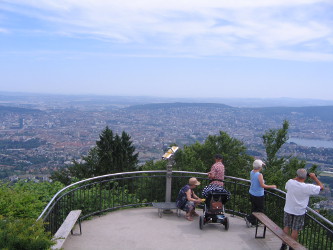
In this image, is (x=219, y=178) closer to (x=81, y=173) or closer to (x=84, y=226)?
(x=84, y=226)

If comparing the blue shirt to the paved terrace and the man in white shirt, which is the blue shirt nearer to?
the paved terrace

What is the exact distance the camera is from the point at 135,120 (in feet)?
458

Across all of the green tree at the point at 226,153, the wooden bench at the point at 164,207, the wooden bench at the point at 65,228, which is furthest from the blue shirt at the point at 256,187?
the green tree at the point at 226,153

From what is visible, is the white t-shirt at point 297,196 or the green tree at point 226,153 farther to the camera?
the green tree at point 226,153

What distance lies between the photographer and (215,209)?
646 centimetres

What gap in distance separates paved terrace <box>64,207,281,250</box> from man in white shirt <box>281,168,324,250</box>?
A: 2.03 ft

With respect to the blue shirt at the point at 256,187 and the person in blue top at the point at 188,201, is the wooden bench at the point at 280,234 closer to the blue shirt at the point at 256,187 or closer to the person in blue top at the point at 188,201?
the blue shirt at the point at 256,187

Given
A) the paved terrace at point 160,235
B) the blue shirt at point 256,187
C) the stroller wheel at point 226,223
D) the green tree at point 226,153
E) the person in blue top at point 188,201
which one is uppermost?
the blue shirt at point 256,187

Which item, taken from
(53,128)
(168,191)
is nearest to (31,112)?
(53,128)

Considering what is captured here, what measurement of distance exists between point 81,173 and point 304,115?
142m

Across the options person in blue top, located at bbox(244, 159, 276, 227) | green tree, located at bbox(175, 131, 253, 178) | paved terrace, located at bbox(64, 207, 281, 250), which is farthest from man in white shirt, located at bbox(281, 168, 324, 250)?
green tree, located at bbox(175, 131, 253, 178)

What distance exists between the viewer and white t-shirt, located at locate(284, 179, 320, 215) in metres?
5.37

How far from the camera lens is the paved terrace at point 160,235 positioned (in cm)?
584

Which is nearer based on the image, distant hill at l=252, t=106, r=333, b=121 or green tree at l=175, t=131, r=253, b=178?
green tree at l=175, t=131, r=253, b=178
